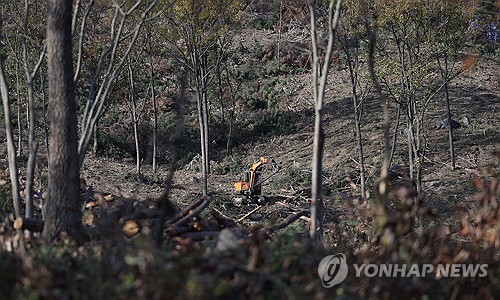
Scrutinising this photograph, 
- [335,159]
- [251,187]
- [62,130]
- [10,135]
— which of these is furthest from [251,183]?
[62,130]

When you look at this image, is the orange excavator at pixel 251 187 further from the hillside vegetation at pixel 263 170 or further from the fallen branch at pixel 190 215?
the fallen branch at pixel 190 215

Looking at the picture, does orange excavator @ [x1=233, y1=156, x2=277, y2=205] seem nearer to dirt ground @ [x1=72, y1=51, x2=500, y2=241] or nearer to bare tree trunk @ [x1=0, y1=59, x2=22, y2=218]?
dirt ground @ [x1=72, y1=51, x2=500, y2=241]

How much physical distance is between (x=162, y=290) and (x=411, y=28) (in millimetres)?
14248

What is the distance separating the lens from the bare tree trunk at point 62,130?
236 inches

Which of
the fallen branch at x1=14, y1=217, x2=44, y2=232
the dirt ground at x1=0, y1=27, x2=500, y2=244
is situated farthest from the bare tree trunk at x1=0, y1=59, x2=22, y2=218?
the dirt ground at x1=0, y1=27, x2=500, y2=244

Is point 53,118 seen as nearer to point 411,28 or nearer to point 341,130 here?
point 411,28

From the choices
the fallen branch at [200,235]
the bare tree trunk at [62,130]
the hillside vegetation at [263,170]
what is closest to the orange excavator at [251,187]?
the hillside vegetation at [263,170]

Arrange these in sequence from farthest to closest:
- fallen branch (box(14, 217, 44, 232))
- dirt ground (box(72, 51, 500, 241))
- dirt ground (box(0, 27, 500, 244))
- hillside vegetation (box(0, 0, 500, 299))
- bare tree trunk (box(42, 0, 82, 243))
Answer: dirt ground (box(0, 27, 500, 244)) → dirt ground (box(72, 51, 500, 241)) → fallen branch (box(14, 217, 44, 232)) → bare tree trunk (box(42, 0, 82, 243)) → hillside vegetation (box(0, 0, 500, 299))

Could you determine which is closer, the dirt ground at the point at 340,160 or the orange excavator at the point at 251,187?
the dirt ground at the point at 340,160

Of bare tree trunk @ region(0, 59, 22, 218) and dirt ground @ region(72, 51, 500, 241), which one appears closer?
bare tree trunk @ region(0, 59, 22, 218)

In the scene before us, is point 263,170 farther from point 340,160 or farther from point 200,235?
point 200,235

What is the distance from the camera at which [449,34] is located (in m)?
17.6

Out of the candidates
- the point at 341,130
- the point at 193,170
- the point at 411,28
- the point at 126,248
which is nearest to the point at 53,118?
the point at 126,248

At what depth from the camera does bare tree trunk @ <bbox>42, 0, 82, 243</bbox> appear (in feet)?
19.7
